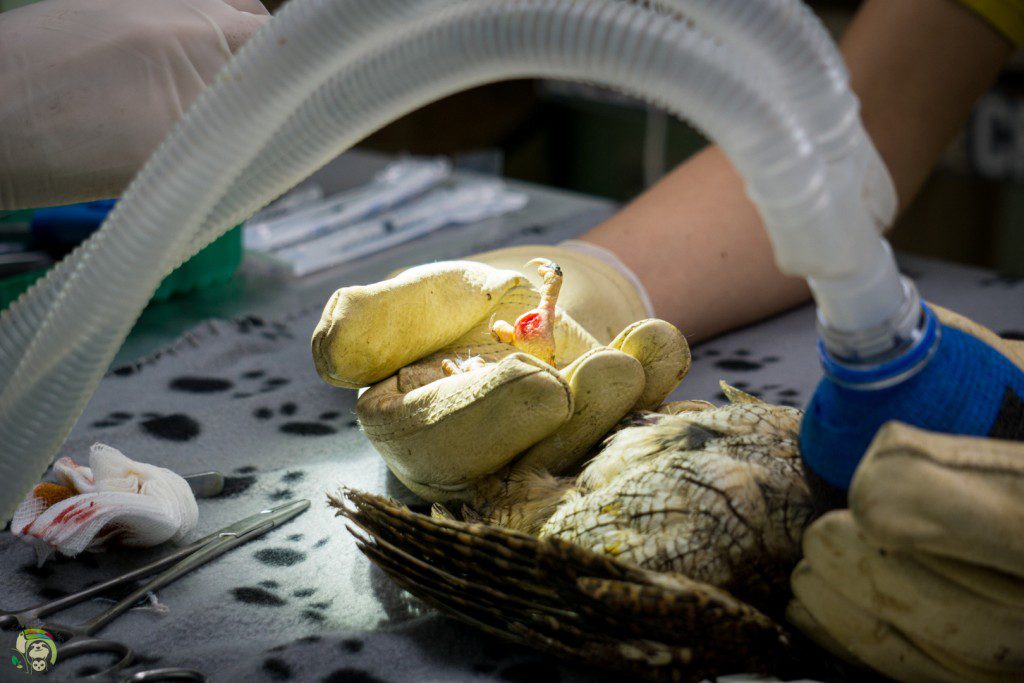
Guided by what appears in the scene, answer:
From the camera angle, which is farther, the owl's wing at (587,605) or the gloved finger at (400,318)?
the gloved finger at (400,318)

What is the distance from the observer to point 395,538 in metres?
0.55

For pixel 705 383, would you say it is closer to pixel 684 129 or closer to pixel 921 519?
pixel 921 519

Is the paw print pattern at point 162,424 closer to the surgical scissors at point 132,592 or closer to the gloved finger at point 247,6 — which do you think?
the surgical scissors at point 132,592

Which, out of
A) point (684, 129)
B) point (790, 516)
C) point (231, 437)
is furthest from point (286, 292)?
point (684, 129)

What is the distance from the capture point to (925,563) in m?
0.41

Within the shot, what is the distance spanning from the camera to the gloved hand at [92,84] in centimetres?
56

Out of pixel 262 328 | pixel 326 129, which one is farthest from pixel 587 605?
pixel 262 328

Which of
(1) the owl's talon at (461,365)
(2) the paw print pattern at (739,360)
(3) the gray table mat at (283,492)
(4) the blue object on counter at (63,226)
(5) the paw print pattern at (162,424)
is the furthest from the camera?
(4) the blue object on counter at (63,226)

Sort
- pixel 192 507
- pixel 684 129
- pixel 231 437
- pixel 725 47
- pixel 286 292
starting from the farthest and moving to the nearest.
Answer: pixel 684 129, pixel 286 292, pixel 231 437, pixel 192 507, pixel 725 47

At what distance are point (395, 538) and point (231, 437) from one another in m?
0.29

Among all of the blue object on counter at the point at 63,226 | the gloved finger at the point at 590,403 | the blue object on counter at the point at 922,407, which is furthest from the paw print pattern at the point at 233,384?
the blue object on counter at the point at 922,407

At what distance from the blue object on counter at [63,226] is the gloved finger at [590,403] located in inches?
25.8

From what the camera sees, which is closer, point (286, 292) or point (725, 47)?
point (725, 47)

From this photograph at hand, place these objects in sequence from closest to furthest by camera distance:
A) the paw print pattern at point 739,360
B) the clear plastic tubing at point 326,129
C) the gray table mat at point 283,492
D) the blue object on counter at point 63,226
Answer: the clear plastic tubing at point 326,129 → the gray table mat at point 283,492 → the paw print pattern at point 739,360 → the blue object on counter at point 63,226
